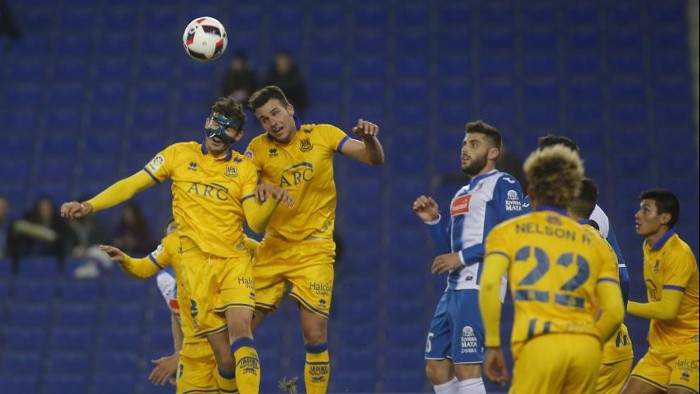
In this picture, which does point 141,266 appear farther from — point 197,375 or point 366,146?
point 366,146

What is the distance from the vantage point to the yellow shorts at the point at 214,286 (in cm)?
695

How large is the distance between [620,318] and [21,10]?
39.1ft

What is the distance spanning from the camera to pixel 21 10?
15.1 metres

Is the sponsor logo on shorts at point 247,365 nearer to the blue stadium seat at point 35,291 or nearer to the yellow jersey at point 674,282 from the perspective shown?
the yellow jersey at point 674,282

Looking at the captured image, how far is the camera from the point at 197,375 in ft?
24.2

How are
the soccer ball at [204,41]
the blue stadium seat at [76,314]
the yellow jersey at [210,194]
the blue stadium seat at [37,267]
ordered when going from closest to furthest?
the yellow jersey at [210,194], the soccer ball at [204,41], the blue stadium seat at [76,314], the blue stadium seat at [37,267]

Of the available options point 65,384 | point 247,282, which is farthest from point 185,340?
point 65,384

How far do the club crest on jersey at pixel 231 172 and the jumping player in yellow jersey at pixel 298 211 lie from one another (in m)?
0.30

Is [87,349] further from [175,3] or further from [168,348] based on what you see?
[175,3]

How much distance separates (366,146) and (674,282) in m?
2.25

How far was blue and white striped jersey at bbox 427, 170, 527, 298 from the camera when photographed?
683 cm

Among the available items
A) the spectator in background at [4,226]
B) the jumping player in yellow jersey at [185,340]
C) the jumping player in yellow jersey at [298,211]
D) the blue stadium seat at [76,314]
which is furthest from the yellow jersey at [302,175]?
the spectator in background at [4,226]

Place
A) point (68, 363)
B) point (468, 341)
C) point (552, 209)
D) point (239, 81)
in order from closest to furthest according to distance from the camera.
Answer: point (552, 209) → point (468, 341) → point (68, 363) → point (239, 81)

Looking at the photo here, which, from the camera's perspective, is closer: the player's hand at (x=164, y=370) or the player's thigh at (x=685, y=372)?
the player's thigh at (x=685, y=372)
